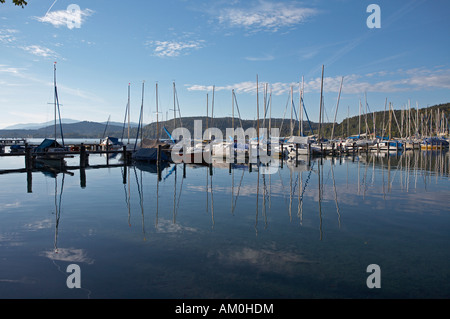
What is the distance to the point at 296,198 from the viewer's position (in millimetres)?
14820

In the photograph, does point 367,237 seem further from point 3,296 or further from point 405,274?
point 3,296

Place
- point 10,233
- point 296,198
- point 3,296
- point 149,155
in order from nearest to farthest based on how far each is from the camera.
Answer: point 3,296 → point 10,233 → point 296,198 → point 149,155

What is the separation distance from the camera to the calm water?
608cm

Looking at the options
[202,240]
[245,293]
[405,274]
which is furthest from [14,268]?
[405,274]

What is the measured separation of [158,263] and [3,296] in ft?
9.47

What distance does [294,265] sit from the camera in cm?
704

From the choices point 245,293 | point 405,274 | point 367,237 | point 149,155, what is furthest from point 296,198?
point 149,155

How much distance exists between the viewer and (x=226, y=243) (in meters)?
8.51

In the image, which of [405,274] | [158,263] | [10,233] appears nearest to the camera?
[405,274]

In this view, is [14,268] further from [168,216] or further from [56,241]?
[168,216]

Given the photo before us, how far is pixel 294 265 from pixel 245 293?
1.70 metres

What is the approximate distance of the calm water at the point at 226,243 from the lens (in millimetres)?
6082

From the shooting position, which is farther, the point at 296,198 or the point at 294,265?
the point at 296,198

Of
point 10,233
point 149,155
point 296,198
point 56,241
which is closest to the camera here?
point 56,241
